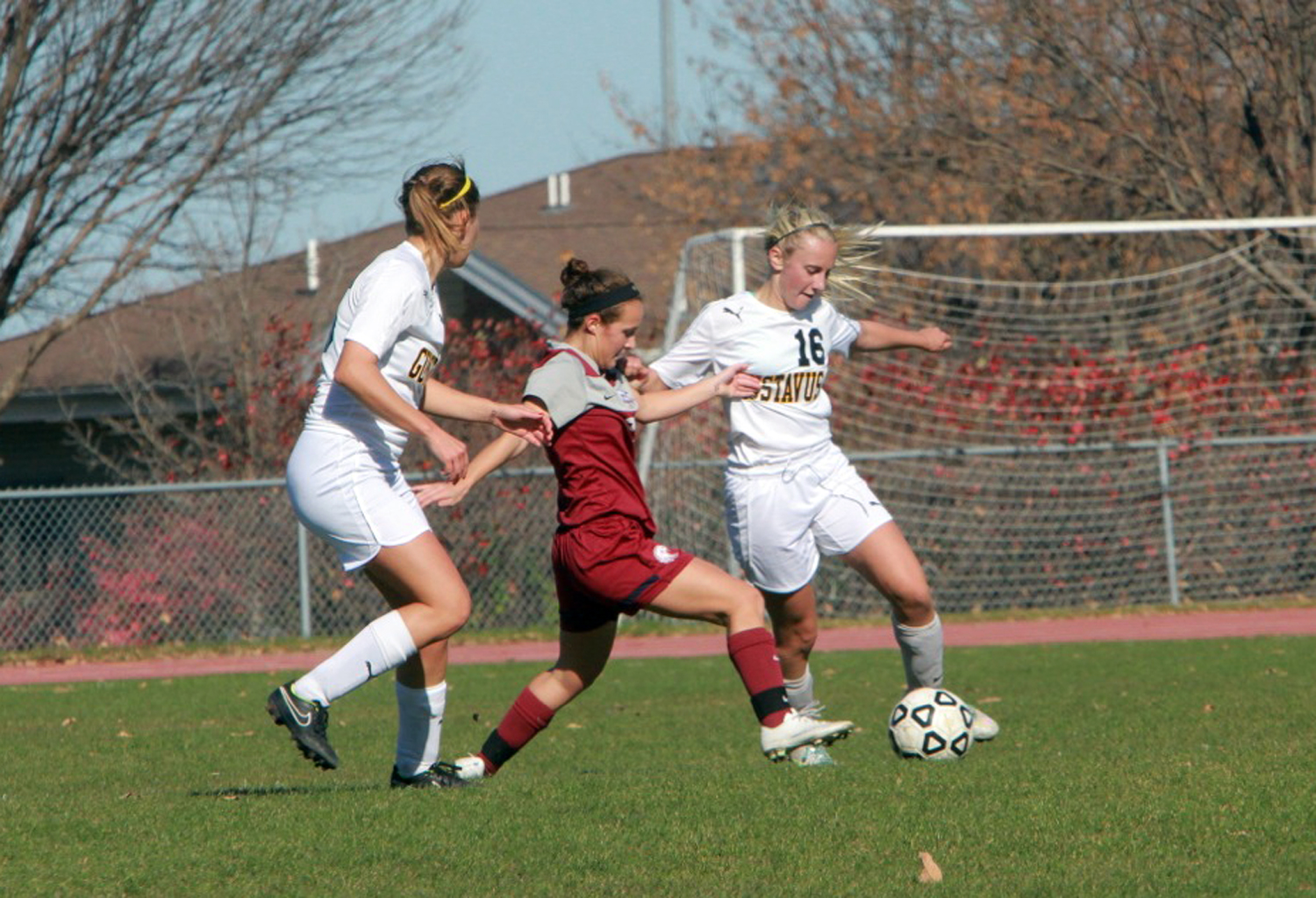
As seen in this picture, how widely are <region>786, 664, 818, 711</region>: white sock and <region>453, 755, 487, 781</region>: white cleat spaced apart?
4.97 feet

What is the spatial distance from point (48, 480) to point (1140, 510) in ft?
49.1

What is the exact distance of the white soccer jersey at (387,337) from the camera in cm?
583

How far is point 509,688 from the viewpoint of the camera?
11.8 meters

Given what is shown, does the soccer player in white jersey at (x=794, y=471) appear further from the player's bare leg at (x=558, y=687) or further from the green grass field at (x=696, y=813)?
the player's bare leg at (x=558, y=687)

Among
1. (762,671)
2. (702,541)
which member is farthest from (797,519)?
(702,541)

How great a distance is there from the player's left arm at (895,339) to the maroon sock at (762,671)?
199 cm

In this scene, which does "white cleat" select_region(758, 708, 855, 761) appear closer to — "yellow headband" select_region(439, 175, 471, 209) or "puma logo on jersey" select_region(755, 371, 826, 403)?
"puma logo on jersey" select_region(755, 371, 826, 403)

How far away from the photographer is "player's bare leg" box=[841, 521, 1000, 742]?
23.5ft

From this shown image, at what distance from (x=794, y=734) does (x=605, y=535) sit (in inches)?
38.0

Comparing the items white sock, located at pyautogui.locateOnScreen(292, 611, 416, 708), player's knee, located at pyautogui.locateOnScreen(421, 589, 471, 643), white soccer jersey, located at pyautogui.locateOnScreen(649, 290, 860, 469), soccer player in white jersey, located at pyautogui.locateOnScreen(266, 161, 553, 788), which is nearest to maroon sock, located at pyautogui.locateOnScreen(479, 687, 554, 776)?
soccer player in white jersey, located at pyautogui.locateOnScreen(266, 161, 553, 788)

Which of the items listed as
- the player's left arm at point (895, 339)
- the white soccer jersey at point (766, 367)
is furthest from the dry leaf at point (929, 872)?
the player's left arm at point (895, 339)

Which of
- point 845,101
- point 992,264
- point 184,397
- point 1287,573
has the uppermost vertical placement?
point 845,101

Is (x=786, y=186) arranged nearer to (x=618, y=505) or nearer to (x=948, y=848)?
(x=618, y=505)

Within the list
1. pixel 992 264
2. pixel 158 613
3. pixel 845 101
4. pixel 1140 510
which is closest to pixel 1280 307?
pixel 1140 510
